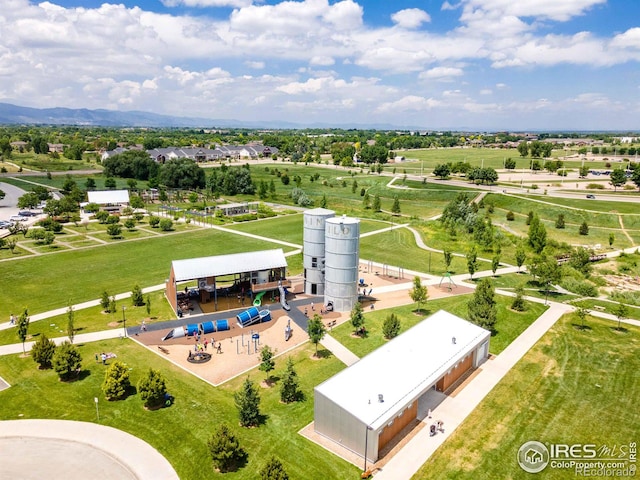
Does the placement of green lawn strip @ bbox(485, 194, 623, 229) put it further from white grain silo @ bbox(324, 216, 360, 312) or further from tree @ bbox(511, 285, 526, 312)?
white grain silo @ bbox(324, 216, 360, 312)

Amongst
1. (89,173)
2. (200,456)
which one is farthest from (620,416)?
(89,173)

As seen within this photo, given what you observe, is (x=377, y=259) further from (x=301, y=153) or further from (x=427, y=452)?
(x=301, y=153)

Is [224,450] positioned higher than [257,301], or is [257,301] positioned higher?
[224,450]

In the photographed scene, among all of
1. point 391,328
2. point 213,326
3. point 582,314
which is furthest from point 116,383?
point 582,314

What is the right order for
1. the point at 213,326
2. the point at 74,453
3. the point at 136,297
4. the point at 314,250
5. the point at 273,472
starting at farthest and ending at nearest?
1. the point at 314,250
2. the point at 136,297
3. the point at 213,326
4. the point at 74,453
5. the point at 273,472

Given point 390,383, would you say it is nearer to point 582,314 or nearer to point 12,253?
point 582,314

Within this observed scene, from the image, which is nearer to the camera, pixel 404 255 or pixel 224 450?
pixel 224 450
